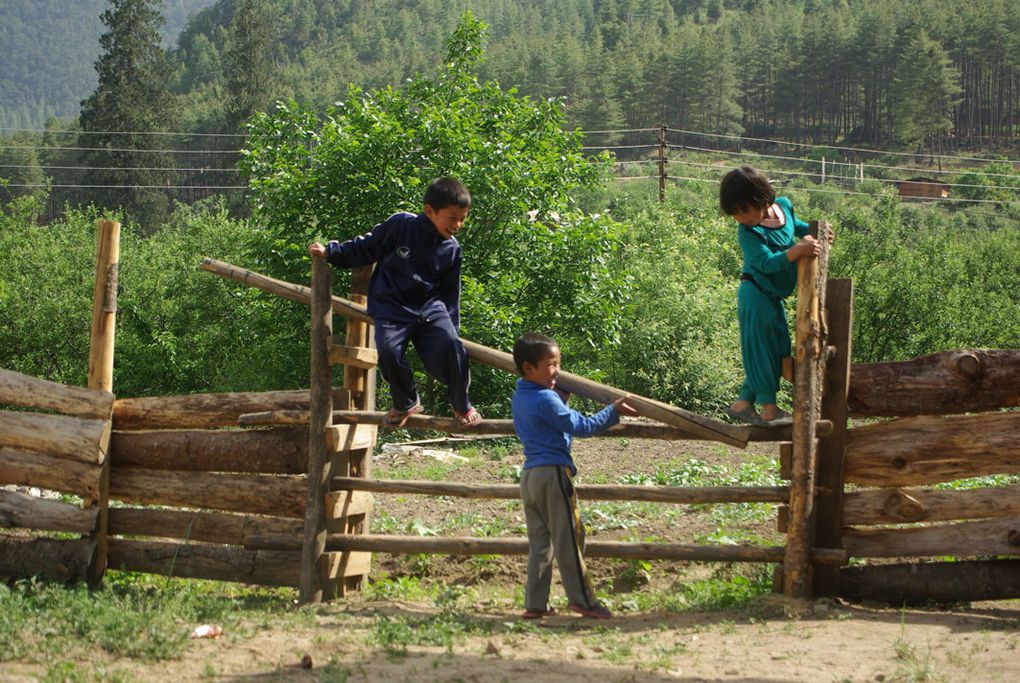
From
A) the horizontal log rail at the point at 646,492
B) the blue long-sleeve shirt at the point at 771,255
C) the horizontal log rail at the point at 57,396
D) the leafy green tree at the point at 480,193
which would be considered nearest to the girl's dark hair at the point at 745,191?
the blue long-sleeve shirt at the point at 771,255

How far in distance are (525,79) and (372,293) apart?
104430mm

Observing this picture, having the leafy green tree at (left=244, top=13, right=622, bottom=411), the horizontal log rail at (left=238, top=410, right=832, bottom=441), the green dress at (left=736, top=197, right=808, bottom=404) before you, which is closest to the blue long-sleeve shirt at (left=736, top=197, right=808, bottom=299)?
the green dress at (left=736, top=197, right=808, bottom=404)

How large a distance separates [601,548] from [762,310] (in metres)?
1.75

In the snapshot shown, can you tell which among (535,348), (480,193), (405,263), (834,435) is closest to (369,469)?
(405,263)

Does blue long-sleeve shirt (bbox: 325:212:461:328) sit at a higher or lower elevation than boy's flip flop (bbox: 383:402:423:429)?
higher

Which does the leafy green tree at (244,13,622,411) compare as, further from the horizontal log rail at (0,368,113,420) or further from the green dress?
the green dress

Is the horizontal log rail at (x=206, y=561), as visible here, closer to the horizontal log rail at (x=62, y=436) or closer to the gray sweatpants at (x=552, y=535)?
the horizontal log rail at (x=62, y=436)

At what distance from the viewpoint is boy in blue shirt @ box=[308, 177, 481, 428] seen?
666cm

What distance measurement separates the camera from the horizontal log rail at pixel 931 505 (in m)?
6.42

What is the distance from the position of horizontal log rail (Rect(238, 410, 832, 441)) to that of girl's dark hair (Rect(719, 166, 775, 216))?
1298mm

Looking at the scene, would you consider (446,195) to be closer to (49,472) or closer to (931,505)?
(931,505)

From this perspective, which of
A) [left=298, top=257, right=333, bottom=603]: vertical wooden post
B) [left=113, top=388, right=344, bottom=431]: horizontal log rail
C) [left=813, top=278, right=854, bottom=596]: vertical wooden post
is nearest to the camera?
[left=813, top=278, right=854, bottom=596]: vertical wooden post

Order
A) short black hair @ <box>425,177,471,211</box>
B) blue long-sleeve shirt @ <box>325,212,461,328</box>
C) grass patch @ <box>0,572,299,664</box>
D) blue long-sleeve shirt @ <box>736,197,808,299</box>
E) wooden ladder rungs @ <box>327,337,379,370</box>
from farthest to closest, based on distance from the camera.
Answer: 1. wooden ladder rungs @ <box>327,337,379,370</box>
2. blue long-sleeve shirt @ <box>325,212,461,328</box>
3. short black hair @ <box>425,177,471,211</box>
4. blue long-sleeve shirt @ <box>736,197,808,299</box>
5. grass patch @ <box>0,572,299,664</box>

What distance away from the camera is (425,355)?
6.85 metres
